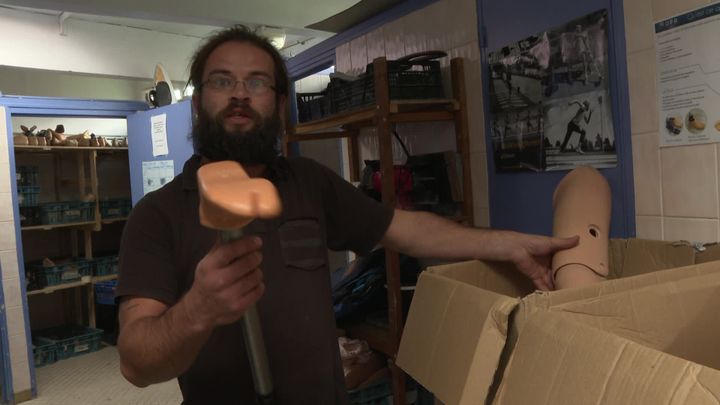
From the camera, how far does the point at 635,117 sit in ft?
5.33

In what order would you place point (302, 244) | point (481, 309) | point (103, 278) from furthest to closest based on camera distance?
point (103, 278), point (302, 244), point (481, 309)

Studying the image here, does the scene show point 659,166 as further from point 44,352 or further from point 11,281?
point 44,352

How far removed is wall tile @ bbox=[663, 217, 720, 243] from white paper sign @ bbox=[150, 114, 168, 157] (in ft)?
10.0

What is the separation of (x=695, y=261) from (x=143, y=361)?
107cm

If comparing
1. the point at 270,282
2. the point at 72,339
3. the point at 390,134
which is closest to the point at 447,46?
the point at 390,134

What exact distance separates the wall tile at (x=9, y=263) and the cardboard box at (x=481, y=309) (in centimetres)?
360

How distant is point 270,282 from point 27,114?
354 centimetres

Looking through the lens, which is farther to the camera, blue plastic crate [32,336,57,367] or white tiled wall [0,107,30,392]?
blue plastic crate [32,336,57,367]

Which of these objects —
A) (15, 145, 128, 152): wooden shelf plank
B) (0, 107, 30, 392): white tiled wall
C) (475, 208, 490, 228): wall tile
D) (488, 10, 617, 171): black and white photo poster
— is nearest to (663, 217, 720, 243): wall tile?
(488, 10, 617, 171): black and white photo poster

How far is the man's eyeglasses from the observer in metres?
1.35

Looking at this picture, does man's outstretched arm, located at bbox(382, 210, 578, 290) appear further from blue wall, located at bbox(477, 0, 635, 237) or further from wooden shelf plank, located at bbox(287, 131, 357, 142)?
wooden shelf plank, located at bbox(287, 131, 357, 142)

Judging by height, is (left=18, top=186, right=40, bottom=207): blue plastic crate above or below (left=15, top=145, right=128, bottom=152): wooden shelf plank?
below

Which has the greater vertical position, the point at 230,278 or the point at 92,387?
the point at 230,278

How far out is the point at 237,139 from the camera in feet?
4.32
